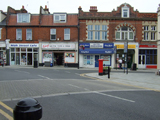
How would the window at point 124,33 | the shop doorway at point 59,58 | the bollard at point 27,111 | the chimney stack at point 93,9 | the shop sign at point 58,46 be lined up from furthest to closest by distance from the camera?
1. the shop doorway at point 59,58
2. the chimney stack at point 93,9
3. the window at point 124,33
4. the shop sign at point 58,46
5. the bollard at point 27,111

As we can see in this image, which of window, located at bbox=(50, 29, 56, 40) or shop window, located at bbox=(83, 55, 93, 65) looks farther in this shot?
shop window, located at bbox=(83, 55, 93, 65)

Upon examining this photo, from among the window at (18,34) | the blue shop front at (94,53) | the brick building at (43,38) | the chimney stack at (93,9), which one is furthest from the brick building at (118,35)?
the window at (18,34)

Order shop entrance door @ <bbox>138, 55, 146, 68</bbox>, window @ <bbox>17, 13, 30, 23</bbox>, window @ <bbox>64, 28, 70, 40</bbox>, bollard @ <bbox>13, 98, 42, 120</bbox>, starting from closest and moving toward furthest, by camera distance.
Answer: bollard @ <bbox>13, 98, 42, 120</bbox> → shop entrance door @ <bbox>138, 55, 146, 68</bbox> → window @ <bbox>64, 28, 70, 40</bbox> → window @ <bbox>17, 13, 30, 23</bbox>

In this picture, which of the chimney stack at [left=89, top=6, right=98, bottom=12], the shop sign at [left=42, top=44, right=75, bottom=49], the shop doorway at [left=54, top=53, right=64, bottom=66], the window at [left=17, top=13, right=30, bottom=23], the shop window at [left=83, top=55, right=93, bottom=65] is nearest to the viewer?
the shop sign at [left=42, top=44, right=75, bottom=49]

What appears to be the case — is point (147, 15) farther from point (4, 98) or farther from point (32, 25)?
point (4, 98)

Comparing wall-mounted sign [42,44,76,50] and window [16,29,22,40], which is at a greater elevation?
window [16,29,22,40]

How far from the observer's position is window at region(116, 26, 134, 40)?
95.0ft

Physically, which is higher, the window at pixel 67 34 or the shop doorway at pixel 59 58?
the window at pixel 67 34

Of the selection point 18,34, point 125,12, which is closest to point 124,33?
point 125,12

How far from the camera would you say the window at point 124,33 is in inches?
1140

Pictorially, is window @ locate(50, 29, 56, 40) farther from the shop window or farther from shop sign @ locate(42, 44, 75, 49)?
the shop window

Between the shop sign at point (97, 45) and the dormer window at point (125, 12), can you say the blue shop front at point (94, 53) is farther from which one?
the dormer window at point (125, 12)

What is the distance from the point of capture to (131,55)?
97.3 feet

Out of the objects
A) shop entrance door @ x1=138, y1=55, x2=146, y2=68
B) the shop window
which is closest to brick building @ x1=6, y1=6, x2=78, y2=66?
the shop window
